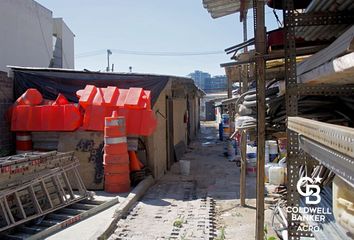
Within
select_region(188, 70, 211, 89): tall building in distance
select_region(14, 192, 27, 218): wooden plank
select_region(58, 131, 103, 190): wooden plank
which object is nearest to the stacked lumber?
select_region(14, 192, 27, 218): wooden plank

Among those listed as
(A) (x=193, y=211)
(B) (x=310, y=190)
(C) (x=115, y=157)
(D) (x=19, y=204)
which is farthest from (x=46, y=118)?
(B) (x=310, y=190)

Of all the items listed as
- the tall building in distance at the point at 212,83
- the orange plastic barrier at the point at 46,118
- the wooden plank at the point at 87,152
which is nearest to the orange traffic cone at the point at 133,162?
the wooden plank at the point at 87,152

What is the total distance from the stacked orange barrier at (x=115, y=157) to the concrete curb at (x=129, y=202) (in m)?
0.34

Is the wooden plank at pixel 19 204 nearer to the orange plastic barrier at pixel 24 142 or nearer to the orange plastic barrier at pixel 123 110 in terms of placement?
the orange plastic barrier at pixel 123 110

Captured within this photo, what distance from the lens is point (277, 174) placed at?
23.3 feet

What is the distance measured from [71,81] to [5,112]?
1.74 meters

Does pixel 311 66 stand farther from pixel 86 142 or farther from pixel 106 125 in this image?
pixel 86 142

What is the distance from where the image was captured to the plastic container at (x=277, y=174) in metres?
7.04

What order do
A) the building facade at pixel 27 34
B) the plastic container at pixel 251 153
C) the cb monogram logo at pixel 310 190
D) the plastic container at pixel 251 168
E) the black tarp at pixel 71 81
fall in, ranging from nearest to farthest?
the cb monogram logo at pixel 310 190
the black tarp at pixel 71 81
the plastic container at pixel 251 168
the plastic container at pixel 251 153
the building facade at pixel 27 34

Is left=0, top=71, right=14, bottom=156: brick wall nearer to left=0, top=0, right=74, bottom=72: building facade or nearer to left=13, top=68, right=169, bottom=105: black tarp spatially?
left=13, top=68, right=169, bottom=105: black tarp

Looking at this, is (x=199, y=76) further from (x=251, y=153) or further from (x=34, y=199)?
(x=34, y=199)

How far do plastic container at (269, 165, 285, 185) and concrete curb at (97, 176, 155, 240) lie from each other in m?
2.65

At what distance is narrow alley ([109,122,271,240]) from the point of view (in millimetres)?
5410

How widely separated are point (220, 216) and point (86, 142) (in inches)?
144
